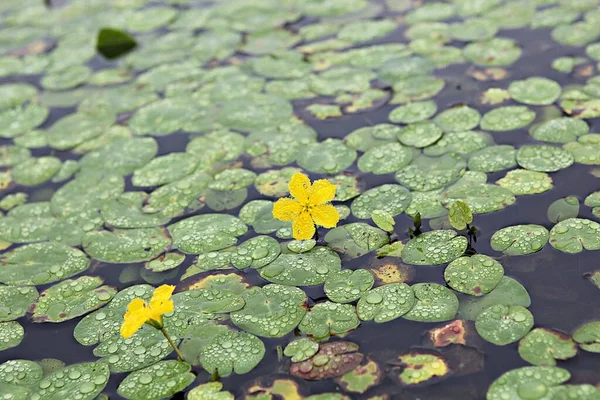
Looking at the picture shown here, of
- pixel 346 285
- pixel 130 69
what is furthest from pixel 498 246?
pixel 130 69

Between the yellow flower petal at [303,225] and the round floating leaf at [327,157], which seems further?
the round floating leaf at [327,157]

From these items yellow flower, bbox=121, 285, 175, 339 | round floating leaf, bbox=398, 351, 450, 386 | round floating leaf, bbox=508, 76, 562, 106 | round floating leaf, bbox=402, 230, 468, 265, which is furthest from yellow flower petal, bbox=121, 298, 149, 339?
round floating leaf, bbox=508, 76, 562, 106

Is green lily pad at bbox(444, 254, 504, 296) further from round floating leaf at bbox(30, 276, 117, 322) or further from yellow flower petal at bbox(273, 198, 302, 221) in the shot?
round floating leaf at bbox(30, 276, 117, 322)

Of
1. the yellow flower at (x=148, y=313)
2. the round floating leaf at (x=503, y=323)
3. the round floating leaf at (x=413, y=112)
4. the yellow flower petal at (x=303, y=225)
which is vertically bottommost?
the round floating leaf at (x=503, y=323)

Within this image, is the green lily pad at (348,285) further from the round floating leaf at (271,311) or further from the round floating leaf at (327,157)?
the round floating leaf at (327,157)

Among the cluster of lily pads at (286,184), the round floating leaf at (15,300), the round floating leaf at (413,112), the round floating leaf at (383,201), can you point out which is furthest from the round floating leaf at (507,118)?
the round floating leaf at (15,300)

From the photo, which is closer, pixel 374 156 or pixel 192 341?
pixel 192 341

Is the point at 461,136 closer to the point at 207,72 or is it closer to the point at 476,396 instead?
the point at 476,396
